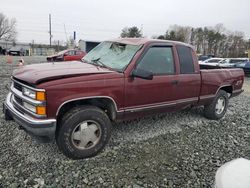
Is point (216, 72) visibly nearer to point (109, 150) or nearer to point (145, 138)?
point (145, 138)

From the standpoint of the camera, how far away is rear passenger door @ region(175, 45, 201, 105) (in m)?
4.26

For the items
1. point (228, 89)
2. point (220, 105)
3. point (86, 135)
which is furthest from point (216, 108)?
point (86, 135)

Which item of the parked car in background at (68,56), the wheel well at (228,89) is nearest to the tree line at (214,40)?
the parked car in background at (68,56)

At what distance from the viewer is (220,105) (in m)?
5.48

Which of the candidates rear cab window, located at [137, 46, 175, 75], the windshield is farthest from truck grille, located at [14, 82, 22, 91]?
rear cab window, located at [137, 46, 175, 75]

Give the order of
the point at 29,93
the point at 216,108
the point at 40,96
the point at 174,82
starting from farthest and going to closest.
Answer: the point at 216,108 → the point at 174,82 → the point at 29,93 → the point at 40,96

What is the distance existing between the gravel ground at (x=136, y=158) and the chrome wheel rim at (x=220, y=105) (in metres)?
0.63

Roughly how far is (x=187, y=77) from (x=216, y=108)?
1.62m

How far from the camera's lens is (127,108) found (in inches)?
142

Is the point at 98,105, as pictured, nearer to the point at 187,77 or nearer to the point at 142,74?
the point at 142,74

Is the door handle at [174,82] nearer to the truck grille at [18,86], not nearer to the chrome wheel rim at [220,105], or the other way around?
the chrome wheel rim at [220,105]

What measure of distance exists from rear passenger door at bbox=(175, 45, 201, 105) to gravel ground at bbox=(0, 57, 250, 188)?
73 centimetres

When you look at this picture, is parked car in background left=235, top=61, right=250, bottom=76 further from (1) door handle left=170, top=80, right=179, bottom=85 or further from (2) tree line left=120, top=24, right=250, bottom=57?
(2) tree line left=120, top=24, right=250, bottom=57

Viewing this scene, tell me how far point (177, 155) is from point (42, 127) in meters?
2.19
